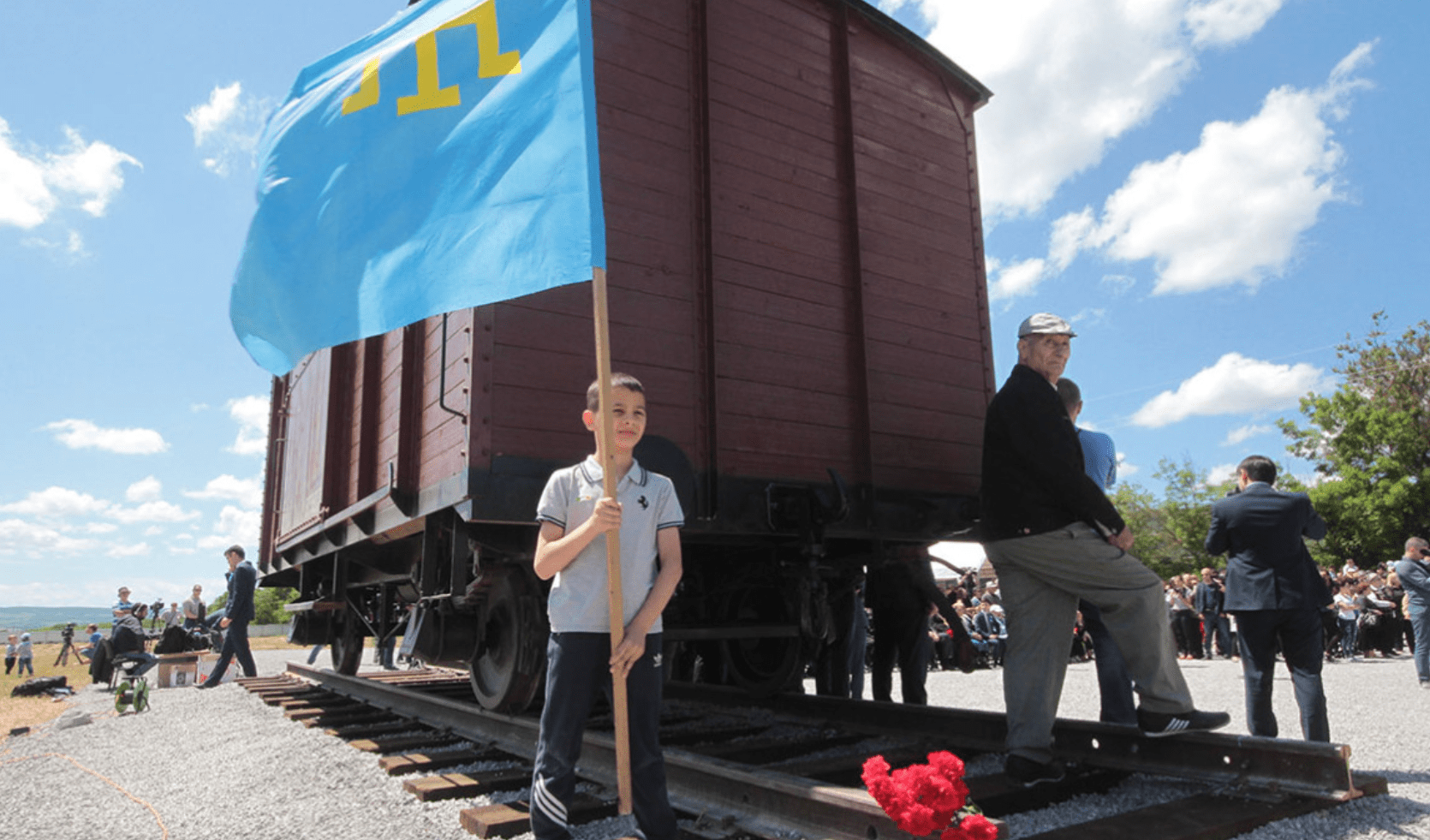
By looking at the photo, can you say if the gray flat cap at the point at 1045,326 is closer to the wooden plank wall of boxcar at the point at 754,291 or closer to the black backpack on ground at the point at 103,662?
the wooden plank wall of boxcar at the point at 754,291

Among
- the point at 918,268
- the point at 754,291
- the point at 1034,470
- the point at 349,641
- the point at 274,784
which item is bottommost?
the point at 274,784

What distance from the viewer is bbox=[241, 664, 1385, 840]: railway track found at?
2.74 m

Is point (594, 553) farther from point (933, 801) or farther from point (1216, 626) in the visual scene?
point (1216, 626)

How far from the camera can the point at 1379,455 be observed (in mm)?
38031

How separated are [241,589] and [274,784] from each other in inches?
276

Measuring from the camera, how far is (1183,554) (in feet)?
169

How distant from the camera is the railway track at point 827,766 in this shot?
2.74m

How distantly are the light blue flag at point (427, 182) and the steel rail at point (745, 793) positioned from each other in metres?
1.74

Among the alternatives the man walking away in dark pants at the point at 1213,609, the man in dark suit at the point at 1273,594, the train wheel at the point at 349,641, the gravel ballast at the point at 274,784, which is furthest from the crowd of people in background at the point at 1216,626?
the man in dark suit at the point at 1273,594

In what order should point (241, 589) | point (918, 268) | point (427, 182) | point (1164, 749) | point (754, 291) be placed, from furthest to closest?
point (241, 589), point (918, 268), point (754, 291), point (1164, 749), point (427, 182)

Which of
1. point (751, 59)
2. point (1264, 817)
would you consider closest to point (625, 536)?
point (1264, 817)

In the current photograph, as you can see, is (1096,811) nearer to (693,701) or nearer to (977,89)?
(693,701)

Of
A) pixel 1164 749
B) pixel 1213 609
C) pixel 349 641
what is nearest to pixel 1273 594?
pixel 1164 749

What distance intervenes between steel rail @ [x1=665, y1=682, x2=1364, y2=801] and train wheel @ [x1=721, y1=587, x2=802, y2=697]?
0.82m
